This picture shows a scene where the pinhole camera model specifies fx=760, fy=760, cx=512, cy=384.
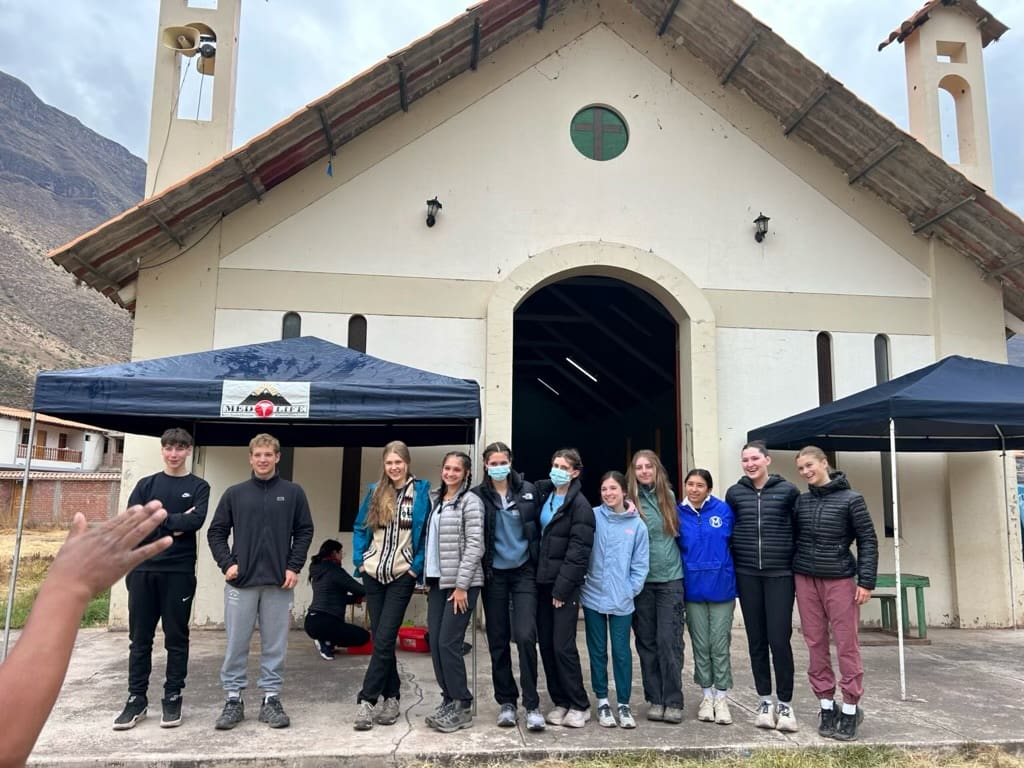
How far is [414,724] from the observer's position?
189 inches

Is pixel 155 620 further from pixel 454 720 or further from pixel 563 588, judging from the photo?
pixel 563 588

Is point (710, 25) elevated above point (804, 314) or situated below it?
above

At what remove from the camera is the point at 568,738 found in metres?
4.58

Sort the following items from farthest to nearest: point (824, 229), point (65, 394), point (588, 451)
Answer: point (588, 451), point (824, 229), point (65, 394)

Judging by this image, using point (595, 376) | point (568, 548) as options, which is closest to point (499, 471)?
point (568, 548)

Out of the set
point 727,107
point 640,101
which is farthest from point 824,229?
point 640,101

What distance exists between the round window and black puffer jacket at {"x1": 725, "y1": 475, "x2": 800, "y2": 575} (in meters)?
5.21

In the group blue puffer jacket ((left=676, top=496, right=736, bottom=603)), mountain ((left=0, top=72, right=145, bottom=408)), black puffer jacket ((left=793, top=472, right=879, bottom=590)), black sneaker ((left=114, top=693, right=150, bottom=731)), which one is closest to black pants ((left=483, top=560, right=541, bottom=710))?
blue puffer jacket ((left=676, top=496, right=736, bottom=603))

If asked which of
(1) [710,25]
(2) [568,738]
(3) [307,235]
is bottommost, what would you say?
(2) [568,738]

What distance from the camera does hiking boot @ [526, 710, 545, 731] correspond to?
15.3 feet

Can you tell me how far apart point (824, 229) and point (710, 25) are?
8.79 ft

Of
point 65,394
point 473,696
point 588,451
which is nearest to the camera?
point 473,696

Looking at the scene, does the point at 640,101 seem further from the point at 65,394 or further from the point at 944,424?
the point at 65,394

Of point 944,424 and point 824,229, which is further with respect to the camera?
point 824,229
